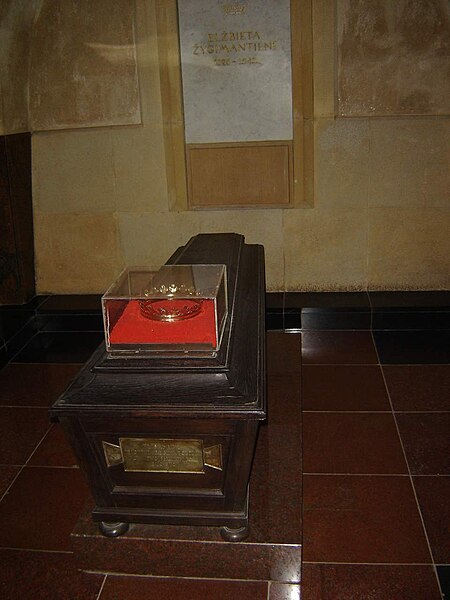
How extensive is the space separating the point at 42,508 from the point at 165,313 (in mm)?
966

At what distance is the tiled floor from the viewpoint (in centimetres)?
190

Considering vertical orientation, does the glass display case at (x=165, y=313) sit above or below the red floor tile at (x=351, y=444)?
above

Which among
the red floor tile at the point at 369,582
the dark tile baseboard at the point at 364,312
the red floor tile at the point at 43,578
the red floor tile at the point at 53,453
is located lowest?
the red floor tile at the point at 369,582

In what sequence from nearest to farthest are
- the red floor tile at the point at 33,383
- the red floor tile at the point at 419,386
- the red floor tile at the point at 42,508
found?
the red floor tile at the point at 42,508, the red floor tile at the point at 419,386, the red floor tile at the point at 33,383

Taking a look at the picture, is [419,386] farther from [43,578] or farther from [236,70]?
[236,70]

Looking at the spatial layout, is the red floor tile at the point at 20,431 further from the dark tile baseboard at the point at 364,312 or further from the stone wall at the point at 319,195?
the dark tile baseboard at the point at 364,312

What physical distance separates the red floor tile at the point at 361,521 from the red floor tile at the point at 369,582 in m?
0.04

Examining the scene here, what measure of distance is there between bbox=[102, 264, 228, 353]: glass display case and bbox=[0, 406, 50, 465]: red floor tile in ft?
3.56

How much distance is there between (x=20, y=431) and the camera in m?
2.83

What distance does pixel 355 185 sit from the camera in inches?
156

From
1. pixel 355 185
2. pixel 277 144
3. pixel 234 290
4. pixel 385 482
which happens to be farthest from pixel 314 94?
pixel 385 482

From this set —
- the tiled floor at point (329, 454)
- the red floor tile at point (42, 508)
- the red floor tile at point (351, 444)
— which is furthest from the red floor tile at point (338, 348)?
the red floor tile at point (42, 508)

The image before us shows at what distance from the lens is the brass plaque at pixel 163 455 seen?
70.1 inches

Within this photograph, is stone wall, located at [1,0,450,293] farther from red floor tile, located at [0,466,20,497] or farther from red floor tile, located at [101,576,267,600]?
red floor tile, located at [101,576,267,600]
